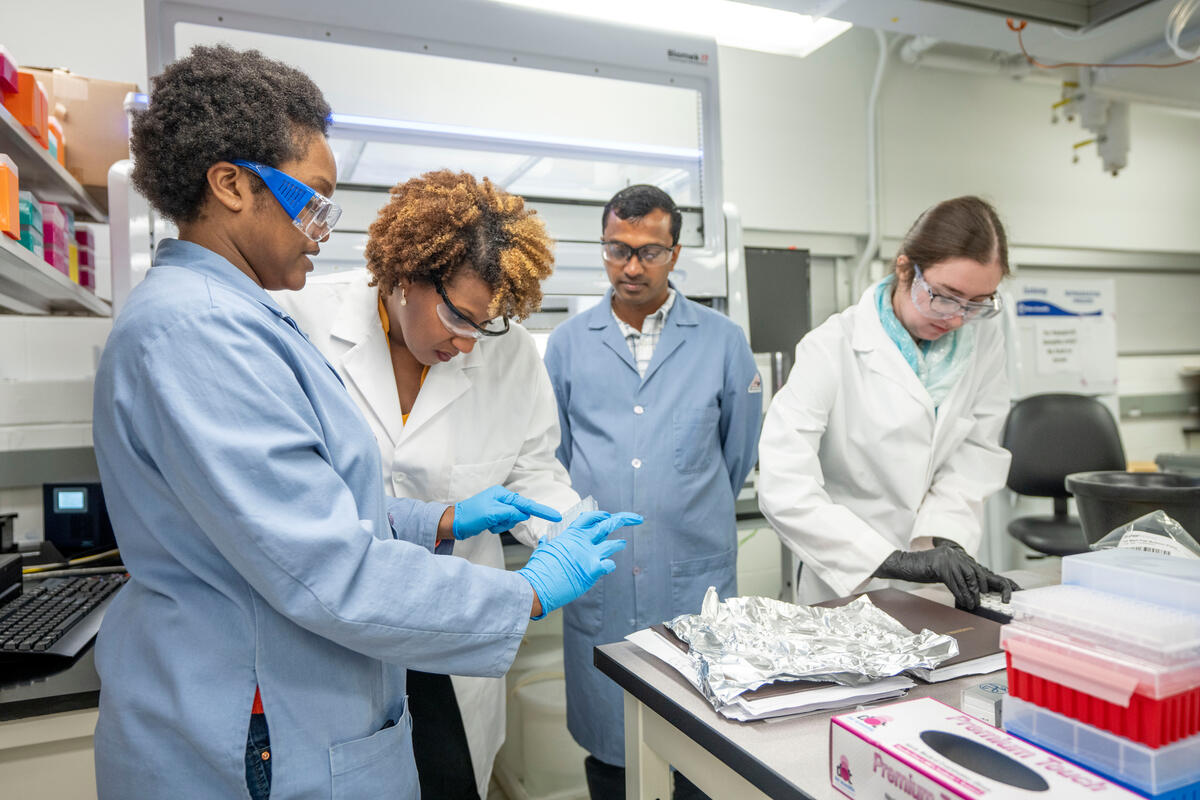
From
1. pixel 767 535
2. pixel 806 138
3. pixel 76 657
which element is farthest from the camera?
pixel 806 138

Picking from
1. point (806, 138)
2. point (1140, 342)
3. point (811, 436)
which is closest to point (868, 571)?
point (811, 436)

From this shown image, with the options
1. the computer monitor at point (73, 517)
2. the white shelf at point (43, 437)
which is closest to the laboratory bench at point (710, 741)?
the computer monitor at point (73, 517)

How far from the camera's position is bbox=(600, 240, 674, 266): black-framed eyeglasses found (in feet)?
5.93

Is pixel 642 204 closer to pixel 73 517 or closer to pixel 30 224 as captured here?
pixel 30 224

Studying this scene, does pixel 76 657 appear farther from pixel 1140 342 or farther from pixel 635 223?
pixel 1140 342

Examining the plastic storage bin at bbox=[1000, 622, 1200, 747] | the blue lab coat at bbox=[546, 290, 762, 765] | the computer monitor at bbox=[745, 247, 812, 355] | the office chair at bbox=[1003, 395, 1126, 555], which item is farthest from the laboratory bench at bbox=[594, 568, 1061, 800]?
the computer monitor at bbox=[745, 247, 812, 355]

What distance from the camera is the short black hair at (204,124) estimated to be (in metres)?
0.77

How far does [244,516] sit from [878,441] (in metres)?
1.22

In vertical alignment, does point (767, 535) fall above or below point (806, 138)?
below

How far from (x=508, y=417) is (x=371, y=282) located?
37cm

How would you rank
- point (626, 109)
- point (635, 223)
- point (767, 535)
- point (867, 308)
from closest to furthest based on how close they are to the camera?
1. point (867, 308)
2. point (635, 223)
3. point (767, 535)
4. point (626, 109)

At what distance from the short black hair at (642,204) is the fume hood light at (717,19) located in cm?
53

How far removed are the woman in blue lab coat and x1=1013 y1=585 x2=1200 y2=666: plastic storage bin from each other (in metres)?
0.55

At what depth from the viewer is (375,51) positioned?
5.94 ft
